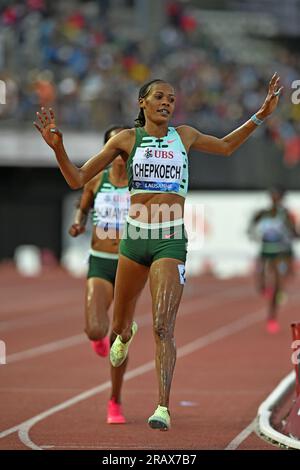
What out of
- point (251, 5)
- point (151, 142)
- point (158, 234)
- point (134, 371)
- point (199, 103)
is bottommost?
A: point (134, 371)

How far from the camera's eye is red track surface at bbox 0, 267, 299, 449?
8.59 meters

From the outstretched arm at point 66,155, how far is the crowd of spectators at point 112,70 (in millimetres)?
18409

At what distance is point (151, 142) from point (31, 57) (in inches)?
801

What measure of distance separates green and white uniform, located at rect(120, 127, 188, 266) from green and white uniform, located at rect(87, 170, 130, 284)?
63.9 inches

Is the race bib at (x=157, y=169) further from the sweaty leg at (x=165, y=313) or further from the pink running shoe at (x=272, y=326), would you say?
the pink running shoe at (x=272, y=326)

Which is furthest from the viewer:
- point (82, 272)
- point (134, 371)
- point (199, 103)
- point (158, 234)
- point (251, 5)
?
point (251, 5)

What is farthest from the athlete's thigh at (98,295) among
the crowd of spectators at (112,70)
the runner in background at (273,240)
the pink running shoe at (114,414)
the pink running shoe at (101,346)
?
the crowd of spectators at (112,70)

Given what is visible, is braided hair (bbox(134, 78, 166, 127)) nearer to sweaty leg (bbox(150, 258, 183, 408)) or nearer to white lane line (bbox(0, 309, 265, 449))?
sweaty leg (bbox(150, 258, 183, 408))

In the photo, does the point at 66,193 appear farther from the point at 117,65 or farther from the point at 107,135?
the point at 107,135

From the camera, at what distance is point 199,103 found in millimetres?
30094

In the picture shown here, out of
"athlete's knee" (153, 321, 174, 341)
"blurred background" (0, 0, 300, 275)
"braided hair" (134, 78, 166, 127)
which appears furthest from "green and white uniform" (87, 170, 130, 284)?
"blurred background" (0, 0, 300, 275)

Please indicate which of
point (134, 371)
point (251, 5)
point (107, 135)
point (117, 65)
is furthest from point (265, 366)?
point (251, 5)

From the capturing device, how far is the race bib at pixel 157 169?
7961mm

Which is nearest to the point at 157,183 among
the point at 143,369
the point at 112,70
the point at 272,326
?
the point at 143,369
